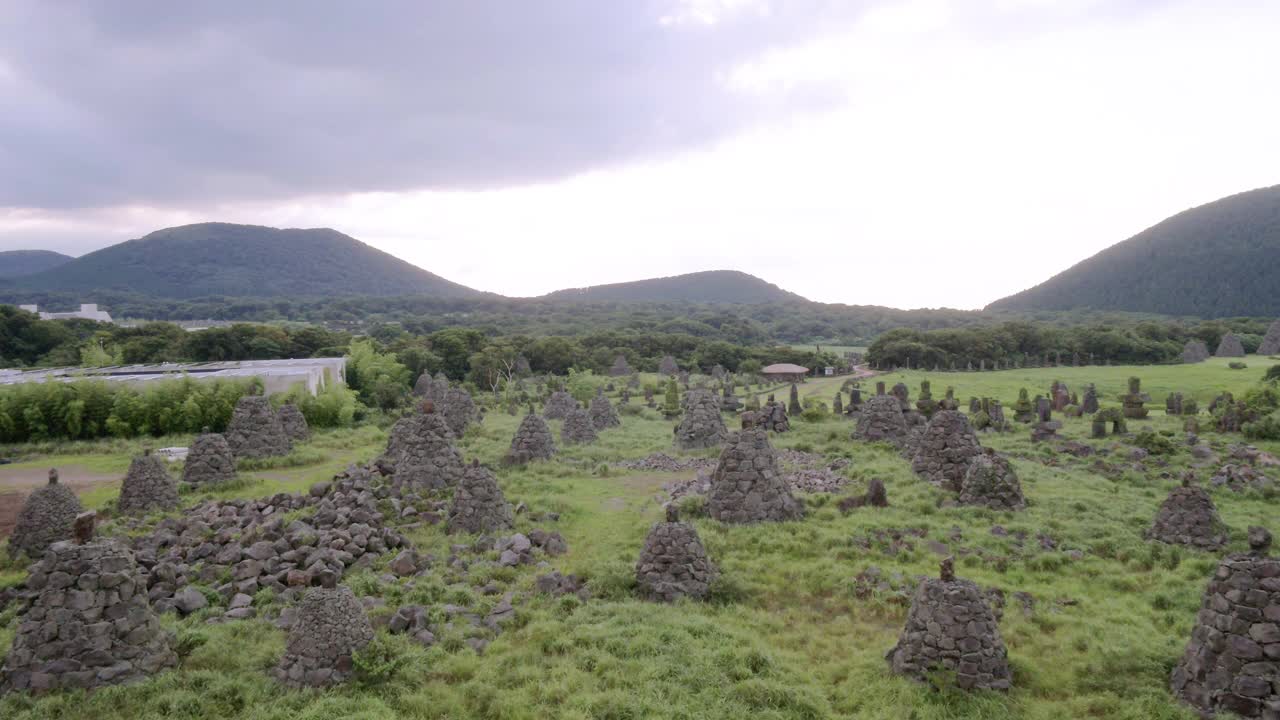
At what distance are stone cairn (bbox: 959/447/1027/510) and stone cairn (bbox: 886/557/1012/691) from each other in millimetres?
8074

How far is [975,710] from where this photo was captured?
8281mm

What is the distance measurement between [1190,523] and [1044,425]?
13.6m

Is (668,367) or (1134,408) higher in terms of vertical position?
(1134,408)

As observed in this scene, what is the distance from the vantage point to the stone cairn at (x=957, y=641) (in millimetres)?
8797

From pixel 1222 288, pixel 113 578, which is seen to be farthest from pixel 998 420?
pixel 1222 288

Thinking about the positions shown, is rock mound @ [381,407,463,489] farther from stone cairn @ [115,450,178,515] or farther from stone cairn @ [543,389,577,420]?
stone cairn @ [543,389,577,420]

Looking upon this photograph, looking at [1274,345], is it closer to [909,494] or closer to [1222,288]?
[909,494]

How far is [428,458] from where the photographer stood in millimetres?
18406

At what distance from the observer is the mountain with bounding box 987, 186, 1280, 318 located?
129 metres

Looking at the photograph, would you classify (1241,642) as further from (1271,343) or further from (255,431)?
(1271,343)

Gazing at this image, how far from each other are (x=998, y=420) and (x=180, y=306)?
19273 cm

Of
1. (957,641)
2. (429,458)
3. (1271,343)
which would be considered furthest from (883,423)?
(1271,343)

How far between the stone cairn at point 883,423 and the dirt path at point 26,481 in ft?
84.1

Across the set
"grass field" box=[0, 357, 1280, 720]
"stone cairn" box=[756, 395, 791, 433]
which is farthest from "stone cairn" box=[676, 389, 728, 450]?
"grass field" box=[0, 357, 1280, 720]
